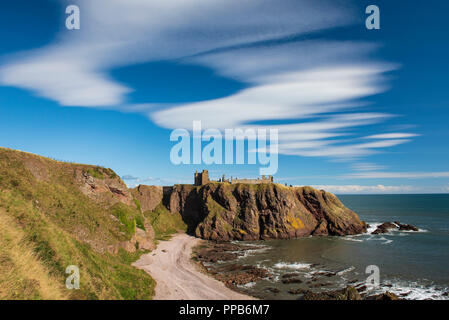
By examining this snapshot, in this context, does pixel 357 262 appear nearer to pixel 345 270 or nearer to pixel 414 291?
pixel 345 270

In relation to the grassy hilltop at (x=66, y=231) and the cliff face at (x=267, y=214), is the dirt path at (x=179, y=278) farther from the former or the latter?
the cliff face at (x=267, y=214)

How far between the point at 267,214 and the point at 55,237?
2459 inches

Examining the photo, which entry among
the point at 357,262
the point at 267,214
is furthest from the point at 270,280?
the point at 267,214

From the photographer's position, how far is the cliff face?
246ft

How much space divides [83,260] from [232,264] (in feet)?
99.2

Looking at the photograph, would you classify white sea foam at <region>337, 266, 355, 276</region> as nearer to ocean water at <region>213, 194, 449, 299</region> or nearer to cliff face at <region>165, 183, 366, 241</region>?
ocean water at <region>213, 194, 449, 299</region>

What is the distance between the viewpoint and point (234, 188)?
8406 cm

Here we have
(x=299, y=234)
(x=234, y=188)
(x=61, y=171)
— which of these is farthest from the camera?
(x=234, y=188)

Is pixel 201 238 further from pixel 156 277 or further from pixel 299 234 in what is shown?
pixel 156 277

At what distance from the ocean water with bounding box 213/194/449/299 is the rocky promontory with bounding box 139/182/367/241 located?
5.11 m

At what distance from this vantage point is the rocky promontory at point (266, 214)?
246 ft

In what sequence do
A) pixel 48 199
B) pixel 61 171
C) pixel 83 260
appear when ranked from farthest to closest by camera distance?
pixel 61 171
pixel 48 199
pixel 83 260
